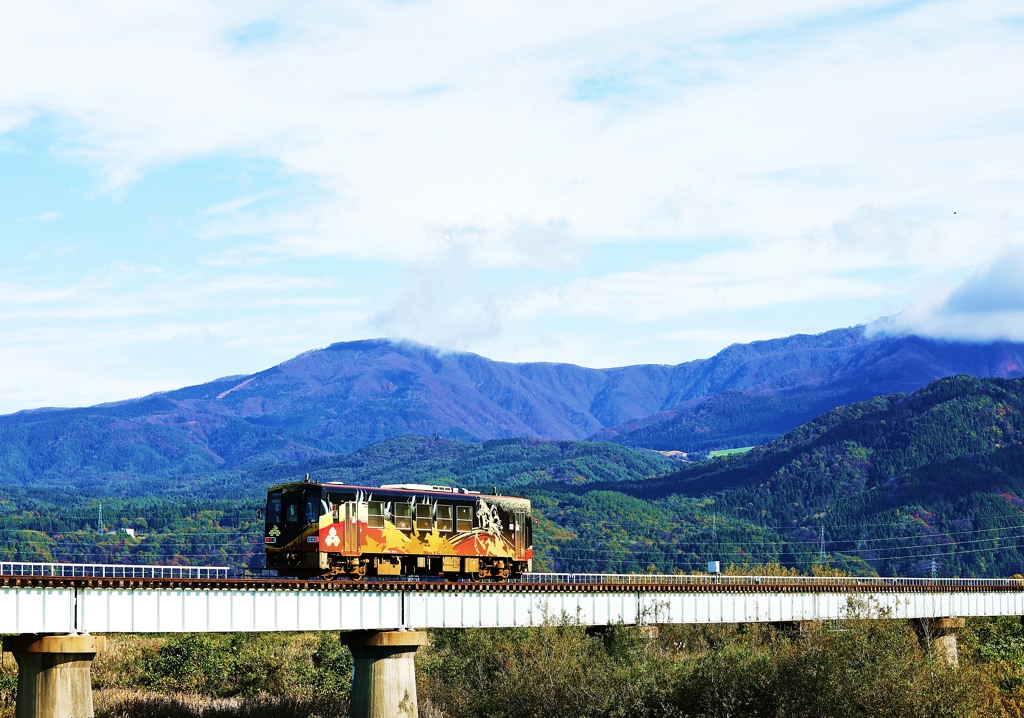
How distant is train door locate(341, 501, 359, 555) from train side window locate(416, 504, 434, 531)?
12.8 ft

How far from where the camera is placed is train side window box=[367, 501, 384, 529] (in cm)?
7125

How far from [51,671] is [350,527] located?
680 inches

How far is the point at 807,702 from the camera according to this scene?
208ft

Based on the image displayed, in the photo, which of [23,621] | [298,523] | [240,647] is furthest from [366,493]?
[240,647]

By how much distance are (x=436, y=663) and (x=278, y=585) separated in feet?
108

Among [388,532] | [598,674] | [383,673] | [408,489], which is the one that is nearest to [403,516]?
[388,532]

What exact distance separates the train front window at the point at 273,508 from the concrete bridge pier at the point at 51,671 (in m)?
13.4

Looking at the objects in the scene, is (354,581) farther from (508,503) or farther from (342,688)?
(342,688)

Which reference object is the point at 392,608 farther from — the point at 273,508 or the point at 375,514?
the point at 273,508

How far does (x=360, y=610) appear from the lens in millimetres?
68750

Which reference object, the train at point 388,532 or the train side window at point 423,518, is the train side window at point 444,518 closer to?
the train at point 388,532

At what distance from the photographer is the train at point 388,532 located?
69.9m

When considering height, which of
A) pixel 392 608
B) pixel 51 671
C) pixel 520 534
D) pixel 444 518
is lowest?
pixel 51 671

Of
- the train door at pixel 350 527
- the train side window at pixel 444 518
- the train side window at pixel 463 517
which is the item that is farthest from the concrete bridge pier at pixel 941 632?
the train door at pixel 350 527
